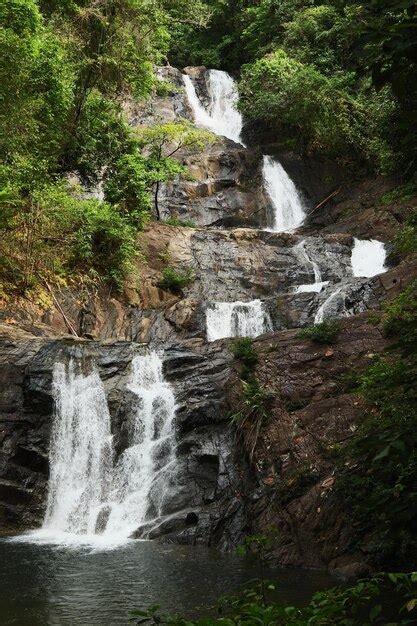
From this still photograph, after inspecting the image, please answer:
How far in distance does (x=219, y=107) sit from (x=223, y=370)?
23.9m

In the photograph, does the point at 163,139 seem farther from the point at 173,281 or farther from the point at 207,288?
the point at 207,288

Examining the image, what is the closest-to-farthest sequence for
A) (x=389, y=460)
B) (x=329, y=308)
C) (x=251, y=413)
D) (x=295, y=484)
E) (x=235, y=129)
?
(x=389, y=460) → (x=295, y=484) → (x=251, y=413) → (x=329, y=308) → (x=235, y=129)

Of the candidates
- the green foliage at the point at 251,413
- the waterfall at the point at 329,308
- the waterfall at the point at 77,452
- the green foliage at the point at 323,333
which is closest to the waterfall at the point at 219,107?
the waterfall at the point at 329,308

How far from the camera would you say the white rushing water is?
20.6 metres

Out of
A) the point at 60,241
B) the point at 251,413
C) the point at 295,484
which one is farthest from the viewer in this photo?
the point at 60,241

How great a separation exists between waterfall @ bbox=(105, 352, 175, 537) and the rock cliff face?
254mm

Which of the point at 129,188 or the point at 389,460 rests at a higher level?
the point at 129,188

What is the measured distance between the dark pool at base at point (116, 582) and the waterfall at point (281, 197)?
1864cm

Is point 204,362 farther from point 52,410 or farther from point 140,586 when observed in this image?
point 140,586

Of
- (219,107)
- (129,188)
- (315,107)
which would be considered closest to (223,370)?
(129,188)

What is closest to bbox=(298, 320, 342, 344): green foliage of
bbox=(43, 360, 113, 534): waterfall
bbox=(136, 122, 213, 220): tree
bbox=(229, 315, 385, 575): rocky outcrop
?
bbox=(229, 315, 385, 575): rocky outcrop

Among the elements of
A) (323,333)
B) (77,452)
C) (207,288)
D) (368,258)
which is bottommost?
(77,452)

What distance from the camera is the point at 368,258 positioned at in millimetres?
21062

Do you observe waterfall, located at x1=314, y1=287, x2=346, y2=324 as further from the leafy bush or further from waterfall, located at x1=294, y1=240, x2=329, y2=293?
the leafy bush
